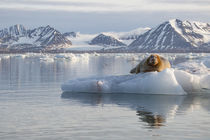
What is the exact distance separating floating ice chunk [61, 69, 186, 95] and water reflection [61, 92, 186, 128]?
1.55ft

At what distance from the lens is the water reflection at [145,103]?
12.3 meters

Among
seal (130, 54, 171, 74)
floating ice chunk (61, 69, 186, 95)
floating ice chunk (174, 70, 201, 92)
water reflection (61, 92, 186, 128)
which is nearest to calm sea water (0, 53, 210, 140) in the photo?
water reflection (61, 92, 186, 128)

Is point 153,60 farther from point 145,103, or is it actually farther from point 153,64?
point 145,103

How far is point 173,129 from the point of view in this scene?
10.8m

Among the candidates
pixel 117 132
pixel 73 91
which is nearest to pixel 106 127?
pixel 117 132

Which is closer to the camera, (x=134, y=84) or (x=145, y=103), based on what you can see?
(x=145, y=103)

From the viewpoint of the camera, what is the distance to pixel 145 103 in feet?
50.2

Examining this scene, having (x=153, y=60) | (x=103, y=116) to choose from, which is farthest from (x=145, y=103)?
(x=153, y=60)

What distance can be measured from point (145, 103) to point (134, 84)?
8.80 feet

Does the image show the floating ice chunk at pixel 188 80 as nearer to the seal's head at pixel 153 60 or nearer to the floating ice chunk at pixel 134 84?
the floating ice chunk at pixel 134 84

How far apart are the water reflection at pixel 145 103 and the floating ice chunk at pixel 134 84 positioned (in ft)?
1.55

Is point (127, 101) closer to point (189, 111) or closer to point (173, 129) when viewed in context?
point (189, 111)

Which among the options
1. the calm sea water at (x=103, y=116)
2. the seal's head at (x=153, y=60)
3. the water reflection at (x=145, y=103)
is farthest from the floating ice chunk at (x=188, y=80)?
the seal's head at (x=153, y=60)

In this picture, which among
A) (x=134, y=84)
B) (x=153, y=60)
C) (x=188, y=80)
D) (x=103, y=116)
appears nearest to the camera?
(x=103, y=116)
